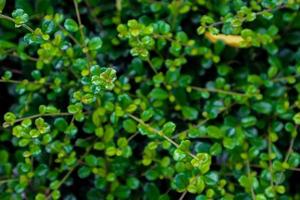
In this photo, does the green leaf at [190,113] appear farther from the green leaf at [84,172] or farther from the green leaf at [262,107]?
the green leaf at [84,172]

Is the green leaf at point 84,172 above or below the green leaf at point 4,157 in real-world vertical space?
above

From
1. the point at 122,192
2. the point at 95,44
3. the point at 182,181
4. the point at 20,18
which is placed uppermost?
the point at 20,18

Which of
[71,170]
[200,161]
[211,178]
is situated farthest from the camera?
[71,170]

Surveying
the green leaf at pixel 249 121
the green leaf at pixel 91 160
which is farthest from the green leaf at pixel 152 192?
the green leaf at pixel 249 121

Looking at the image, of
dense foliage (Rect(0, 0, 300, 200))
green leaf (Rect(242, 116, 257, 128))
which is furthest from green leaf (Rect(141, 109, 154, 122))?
green leaf (Rect(242, 116, 257, 128))

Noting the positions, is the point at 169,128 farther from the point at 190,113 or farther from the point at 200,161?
the point at 190,113

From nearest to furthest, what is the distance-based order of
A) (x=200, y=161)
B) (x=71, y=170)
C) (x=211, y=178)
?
(x=200, y=161)
(x=211, y=178)
(x=71, y=170)

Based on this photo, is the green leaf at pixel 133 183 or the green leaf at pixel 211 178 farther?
the green leaf at pixel 133 183

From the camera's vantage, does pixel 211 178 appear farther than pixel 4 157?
No

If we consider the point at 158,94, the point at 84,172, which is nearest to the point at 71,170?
the point at 84,172

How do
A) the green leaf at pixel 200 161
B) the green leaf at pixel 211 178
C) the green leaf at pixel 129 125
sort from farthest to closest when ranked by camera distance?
1. the green leaf at pixel 129 125
2. the green leaf at pixel 211 178
3. the green leaf at pixel 200 161
